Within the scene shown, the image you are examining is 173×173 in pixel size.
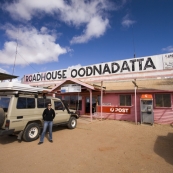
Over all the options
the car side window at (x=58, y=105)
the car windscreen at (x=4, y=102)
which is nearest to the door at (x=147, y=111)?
the car side window at (x=58, y=105)

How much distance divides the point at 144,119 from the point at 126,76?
196 inches

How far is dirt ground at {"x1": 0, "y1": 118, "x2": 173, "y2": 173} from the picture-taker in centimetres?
432

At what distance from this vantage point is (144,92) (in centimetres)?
1210

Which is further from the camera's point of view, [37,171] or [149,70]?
[149,70]

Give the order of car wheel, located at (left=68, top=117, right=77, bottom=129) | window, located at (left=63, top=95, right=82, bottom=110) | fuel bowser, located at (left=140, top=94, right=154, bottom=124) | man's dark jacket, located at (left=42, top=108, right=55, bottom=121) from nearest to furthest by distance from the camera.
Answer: man's dark jacket, located at (left=42, top=108, right=55, bottom=121) < car wheel, located at (left=68, top=117, right=77, bottom=129) < fuel bowser, located at (left=140, top=94, right=154, bottom=124) < window, located at (left=63, top=95, right=82, bottom=110)

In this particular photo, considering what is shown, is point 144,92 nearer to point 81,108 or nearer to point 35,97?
point 81,108

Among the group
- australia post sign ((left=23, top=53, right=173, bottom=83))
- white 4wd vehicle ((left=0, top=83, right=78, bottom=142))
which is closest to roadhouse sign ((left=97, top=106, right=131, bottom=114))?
australia post sign ((left=23, top=53, right=173, bottom=83))

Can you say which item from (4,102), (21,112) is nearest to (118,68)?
(21,112)

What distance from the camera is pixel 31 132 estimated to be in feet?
22.7

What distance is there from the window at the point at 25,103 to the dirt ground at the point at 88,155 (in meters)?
1.67

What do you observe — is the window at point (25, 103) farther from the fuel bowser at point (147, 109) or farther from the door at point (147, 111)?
the door at point (147, 111)

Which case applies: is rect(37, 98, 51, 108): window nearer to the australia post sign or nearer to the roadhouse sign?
the roadhouse sign

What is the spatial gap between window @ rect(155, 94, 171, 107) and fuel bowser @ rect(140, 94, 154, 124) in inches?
41.3

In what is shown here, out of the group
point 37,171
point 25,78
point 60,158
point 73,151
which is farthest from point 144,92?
point 25,78
